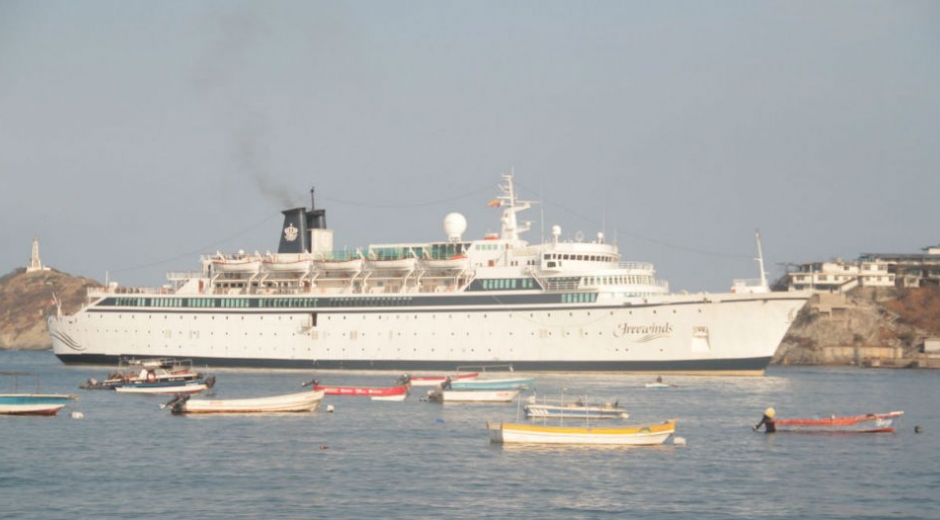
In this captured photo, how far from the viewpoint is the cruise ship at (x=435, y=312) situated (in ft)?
219

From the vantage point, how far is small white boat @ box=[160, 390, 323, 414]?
49.8 m

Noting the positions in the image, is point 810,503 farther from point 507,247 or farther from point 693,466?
point 507,247

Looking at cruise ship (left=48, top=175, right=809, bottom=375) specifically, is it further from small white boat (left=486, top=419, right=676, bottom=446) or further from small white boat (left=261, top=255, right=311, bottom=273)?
small white boat (left=486, top=419, right=676, bottom=446)

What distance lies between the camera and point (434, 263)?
244 feet

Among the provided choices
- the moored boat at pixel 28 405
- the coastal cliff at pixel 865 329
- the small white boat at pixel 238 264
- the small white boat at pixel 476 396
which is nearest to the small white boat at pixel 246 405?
the moored boat at pixel 28 405

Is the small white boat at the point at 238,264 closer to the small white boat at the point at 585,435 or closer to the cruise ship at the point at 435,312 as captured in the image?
the cruise ship at the point at 435,312

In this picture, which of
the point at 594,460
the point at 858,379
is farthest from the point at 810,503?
the point at 858,379

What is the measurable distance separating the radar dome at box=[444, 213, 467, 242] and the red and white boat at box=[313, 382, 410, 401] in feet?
56.2

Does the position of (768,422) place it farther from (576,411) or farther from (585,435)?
(576,411)

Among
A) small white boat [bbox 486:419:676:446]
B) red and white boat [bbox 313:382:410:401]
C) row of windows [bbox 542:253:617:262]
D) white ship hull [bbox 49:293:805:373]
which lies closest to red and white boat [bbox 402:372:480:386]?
red and white boat [bbox 313:382:410:401]

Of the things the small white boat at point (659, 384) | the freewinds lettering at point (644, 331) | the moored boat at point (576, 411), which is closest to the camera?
the moored boat at point (576, 411)

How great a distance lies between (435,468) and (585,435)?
6.60 metres

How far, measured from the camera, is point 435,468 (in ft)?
117

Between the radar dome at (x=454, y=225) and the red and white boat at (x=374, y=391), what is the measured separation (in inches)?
675
